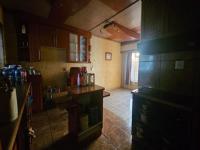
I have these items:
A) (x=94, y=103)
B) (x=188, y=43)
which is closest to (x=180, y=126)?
(x=188, y=43)

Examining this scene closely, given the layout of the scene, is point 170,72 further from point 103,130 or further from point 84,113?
point 103,130

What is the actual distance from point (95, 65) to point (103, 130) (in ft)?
9.73

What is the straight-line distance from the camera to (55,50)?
128 inches

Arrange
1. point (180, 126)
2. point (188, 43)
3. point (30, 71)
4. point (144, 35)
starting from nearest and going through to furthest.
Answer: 1. point (188, 43)
2. point (180, 126)
3. point (144, 35)
4. point (30, 71)

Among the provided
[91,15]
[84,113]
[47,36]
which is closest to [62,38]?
[47,36]

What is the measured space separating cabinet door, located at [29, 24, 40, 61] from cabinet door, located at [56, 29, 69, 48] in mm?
507

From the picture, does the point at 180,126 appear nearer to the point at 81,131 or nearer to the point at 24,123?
the point at 81,131

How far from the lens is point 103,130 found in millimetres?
2158

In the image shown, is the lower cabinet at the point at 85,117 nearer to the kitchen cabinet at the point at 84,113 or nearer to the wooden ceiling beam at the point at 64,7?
the kitchen cabinet at the point at 84,113

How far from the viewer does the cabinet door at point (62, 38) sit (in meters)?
3.12

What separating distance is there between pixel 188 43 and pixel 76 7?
2.04 m

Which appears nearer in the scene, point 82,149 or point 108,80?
point 82,149

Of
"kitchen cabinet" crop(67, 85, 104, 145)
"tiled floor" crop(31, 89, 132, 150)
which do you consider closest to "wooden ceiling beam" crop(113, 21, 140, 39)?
"kitchen cabinet" crop(67, 85, 104, 145)

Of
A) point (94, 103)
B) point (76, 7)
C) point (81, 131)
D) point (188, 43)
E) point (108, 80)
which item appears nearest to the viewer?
point (188, 43)
